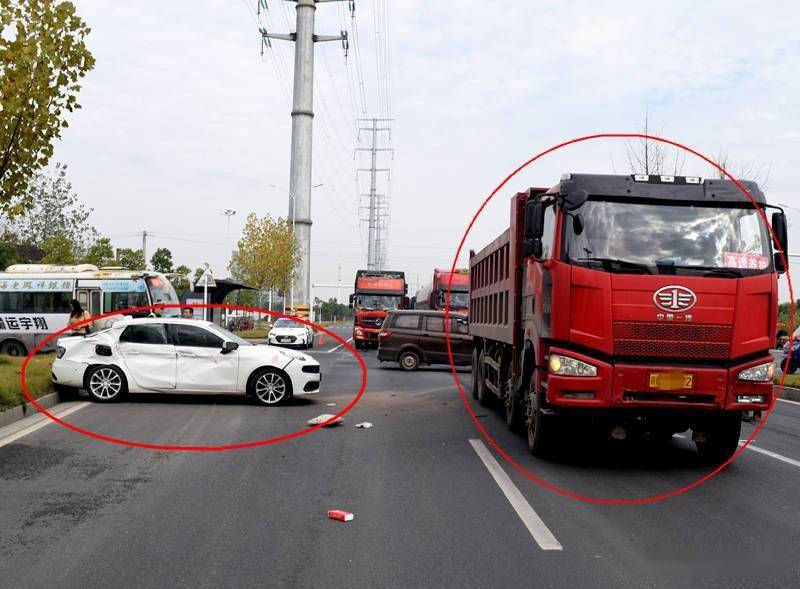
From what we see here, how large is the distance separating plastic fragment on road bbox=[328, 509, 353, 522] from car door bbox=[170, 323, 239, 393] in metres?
7.89

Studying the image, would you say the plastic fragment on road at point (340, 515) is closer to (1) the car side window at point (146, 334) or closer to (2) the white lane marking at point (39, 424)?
(2) the white lane marking at point (39, 424)

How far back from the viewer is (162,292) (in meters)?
29.0

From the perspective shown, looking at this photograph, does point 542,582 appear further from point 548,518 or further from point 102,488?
point 102,488

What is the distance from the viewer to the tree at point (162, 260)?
72625mm

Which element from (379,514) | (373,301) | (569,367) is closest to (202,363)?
(569,367)

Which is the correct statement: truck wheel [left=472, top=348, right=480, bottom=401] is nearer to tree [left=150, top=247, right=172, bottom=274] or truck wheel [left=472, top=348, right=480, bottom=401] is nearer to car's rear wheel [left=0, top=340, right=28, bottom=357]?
car's rear wheel [left=0, top=340, right=28, bottom=357]

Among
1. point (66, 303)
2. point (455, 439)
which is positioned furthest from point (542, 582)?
point (66, 303)

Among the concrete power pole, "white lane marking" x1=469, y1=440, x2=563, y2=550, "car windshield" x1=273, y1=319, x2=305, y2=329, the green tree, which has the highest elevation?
the concrete power pole

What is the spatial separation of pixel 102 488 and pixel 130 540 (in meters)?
1.96

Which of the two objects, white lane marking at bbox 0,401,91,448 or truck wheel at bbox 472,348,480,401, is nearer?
white lane marking at bbox 0,401,91,448

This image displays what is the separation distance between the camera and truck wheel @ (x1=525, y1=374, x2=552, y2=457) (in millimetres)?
9164

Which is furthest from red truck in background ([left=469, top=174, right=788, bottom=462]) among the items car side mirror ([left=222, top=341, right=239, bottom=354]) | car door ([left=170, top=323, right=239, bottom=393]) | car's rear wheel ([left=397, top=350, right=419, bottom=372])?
car's rear wheel ([left=397, top=350, right=419, bottom=372])

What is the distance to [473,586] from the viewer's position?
500cm

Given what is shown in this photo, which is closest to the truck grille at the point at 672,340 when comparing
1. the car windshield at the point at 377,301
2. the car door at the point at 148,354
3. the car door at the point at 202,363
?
the car door at the point at 202,363
